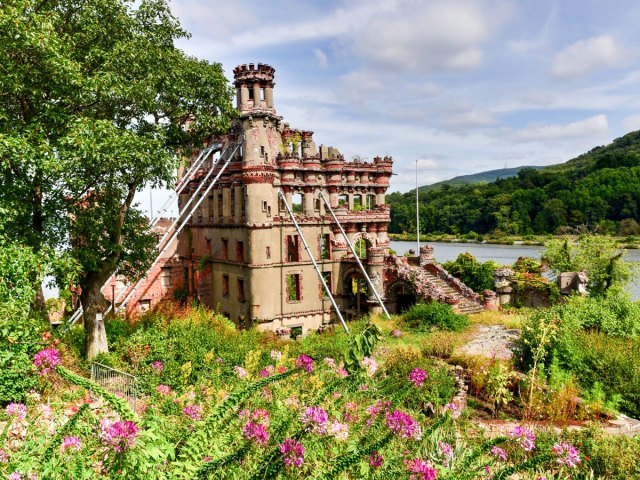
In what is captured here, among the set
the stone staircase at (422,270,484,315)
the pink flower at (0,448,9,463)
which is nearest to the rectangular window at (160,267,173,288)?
the stone staircase at (422,270,484,315)

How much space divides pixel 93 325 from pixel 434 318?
16.4 m

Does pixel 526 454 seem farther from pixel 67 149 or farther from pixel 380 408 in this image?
pixel 67 149

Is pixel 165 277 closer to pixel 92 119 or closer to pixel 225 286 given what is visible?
pixel 225 286

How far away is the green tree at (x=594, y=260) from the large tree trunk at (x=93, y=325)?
25551mm

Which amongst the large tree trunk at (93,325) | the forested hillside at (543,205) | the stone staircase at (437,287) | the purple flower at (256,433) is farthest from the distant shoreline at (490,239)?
the purple flower at (256,433)

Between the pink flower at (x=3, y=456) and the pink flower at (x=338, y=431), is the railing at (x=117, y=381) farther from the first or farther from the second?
the pink flower at (x=338, y=431)

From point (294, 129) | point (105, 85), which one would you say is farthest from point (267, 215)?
point (105, 85)

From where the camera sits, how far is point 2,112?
1207 cm

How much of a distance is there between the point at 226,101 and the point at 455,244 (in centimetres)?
8194

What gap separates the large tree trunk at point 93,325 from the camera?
1574 cm

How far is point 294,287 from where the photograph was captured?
95.8ft

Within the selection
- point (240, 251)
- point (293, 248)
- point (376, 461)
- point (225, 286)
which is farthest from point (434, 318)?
point (376, 461)

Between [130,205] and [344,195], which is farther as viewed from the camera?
[344,195]

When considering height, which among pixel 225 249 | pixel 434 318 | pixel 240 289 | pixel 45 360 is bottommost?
pixel 434 318
